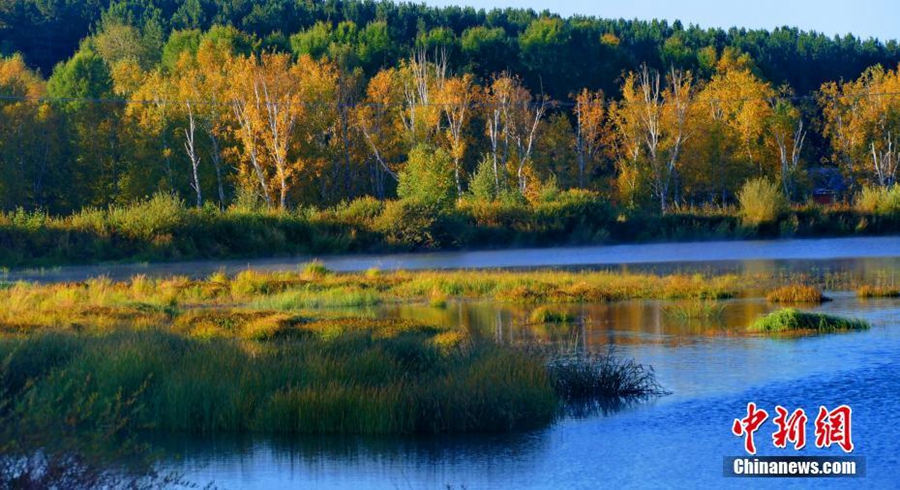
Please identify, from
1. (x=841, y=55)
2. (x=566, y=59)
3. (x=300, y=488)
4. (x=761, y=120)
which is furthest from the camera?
(x=841, y=55)

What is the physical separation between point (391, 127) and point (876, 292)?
154 feet

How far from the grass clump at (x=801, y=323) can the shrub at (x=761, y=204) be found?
41.8 meters

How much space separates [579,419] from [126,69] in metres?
69.9

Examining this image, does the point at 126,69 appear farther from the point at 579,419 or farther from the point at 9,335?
the point at 579,419

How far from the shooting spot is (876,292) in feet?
106

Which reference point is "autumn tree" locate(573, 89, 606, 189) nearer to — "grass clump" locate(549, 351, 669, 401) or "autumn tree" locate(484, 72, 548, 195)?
"autumn tree" locate(484, 72, 548, 195)

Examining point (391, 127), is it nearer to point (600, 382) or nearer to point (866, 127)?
point (866, 127)

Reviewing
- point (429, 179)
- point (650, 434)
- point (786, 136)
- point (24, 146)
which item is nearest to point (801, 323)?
point (650, 434)

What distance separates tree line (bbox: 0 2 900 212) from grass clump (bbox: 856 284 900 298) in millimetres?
33688

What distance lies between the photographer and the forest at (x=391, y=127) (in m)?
66.8

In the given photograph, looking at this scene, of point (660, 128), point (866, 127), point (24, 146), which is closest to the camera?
point (24, 146)

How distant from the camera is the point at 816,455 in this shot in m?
14.7

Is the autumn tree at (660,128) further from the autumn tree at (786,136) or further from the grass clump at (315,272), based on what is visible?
the grass clump at (315,272)

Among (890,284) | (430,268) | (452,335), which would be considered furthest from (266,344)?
(430,268)
